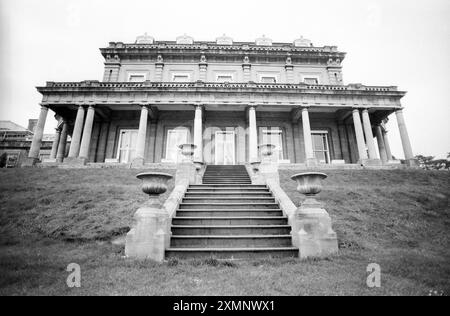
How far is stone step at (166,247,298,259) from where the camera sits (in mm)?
5500

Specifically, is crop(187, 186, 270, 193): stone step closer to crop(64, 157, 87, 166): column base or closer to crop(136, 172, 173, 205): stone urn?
crop(136, 172, 173, 205): stone urn

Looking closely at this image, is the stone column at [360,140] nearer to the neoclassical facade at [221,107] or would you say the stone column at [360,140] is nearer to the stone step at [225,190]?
the neoclassical facade at [221,107]

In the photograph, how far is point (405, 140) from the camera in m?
18.6

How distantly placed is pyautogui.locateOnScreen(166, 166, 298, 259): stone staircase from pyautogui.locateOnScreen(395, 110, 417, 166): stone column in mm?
15349

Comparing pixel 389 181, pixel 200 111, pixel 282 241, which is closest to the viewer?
pixel 282 241

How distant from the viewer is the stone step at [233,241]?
A: 6012mm

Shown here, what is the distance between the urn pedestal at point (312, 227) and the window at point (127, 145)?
18.1 m

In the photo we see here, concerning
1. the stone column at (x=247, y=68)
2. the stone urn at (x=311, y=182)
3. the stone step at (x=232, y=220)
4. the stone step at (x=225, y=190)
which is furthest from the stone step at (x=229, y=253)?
the stone column at (x=247, y=68)

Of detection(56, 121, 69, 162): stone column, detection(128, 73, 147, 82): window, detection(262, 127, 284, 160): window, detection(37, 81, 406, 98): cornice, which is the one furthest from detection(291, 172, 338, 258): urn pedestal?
detection(128, 73, 147, 82): window

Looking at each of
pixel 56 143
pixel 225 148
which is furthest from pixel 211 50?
pixel 56 143
